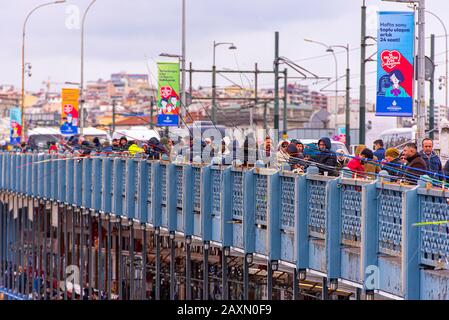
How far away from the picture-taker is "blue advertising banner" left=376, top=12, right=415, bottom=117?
84.4 ft

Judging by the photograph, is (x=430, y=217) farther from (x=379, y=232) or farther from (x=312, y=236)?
(x=312, y=236)

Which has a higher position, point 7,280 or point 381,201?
point 381,201

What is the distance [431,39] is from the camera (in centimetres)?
5988

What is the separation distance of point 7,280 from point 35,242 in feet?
9.45

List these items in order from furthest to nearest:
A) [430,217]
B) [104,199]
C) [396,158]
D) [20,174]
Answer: [20,174]
[104,199]
[396,158]
[430,217]

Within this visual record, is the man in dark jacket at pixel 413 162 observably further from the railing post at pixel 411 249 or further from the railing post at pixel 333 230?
the railing post at pixel 411 249

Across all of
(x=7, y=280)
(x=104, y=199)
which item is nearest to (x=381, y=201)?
(x=104, y=199)

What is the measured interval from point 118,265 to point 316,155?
14.5m

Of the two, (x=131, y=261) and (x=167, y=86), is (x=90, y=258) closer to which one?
(x=131, y=261)

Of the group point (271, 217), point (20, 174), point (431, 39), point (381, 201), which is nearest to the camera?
point (381, 201)

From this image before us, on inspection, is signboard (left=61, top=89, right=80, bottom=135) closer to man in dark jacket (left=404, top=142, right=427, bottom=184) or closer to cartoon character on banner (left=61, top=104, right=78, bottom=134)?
cartoon character on banner (left=61, top=104, right=78, bottom=134)

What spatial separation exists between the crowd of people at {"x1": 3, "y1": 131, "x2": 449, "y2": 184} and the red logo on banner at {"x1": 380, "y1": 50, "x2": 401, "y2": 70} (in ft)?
10.4

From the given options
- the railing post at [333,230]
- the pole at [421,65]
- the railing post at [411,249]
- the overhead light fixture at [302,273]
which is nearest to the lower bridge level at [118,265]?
the overhead light fixture at [302,273]

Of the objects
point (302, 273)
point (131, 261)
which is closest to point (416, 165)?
point (302, 273)
